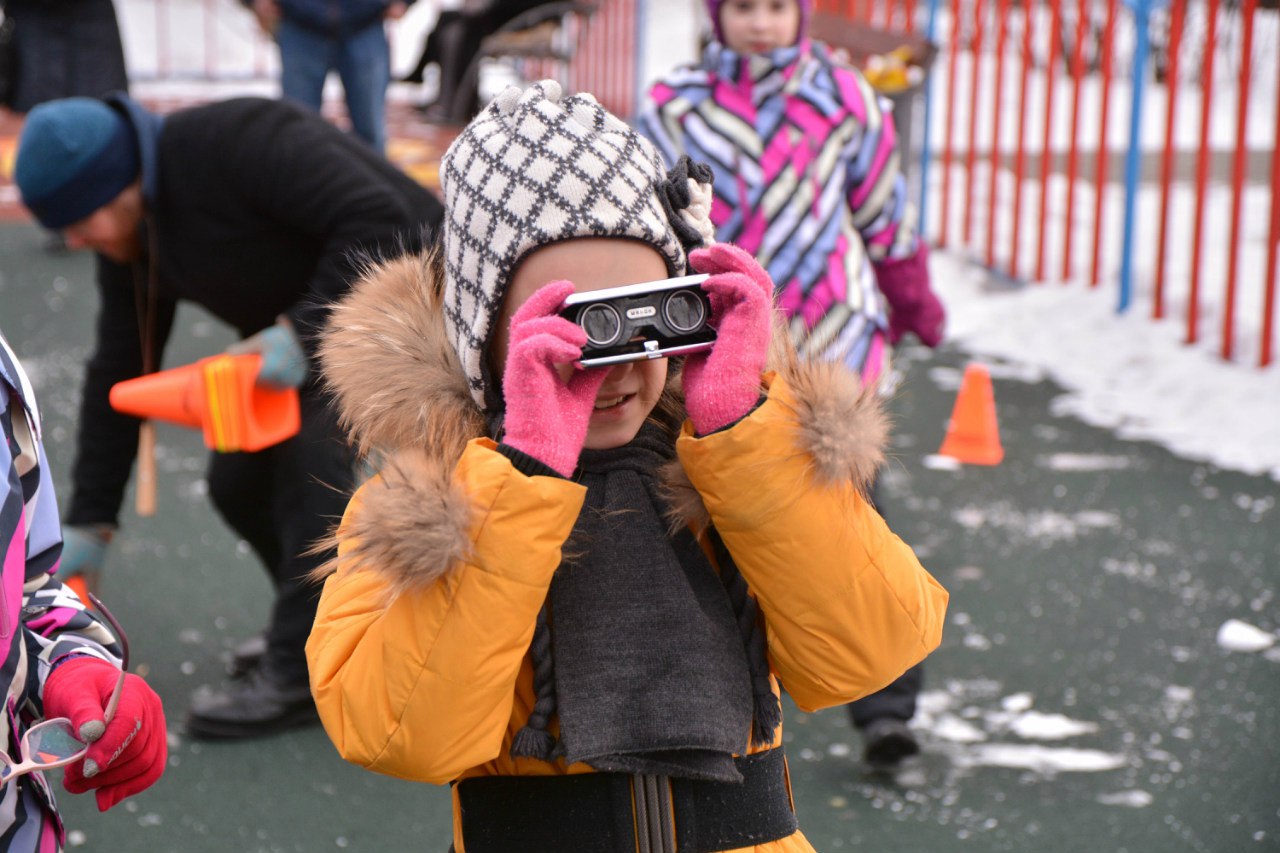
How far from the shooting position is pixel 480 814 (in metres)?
1.83

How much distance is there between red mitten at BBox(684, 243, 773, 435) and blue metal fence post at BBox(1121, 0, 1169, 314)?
5675mm

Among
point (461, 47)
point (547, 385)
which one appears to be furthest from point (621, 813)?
point (461, 47)

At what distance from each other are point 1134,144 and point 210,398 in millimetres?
5058

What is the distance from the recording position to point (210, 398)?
3309 mm

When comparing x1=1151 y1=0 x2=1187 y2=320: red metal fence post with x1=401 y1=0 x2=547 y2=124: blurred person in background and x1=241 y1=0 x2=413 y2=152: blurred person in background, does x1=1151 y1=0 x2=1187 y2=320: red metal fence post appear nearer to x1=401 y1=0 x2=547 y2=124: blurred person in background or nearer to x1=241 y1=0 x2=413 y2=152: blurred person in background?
x1=241 y1=0 x2=413 y2=152: blurred person in background

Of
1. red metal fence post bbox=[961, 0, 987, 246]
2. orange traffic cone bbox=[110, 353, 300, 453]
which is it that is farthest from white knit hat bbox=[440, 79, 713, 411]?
red metal fence post bbox=[961, 0, 987, 246]

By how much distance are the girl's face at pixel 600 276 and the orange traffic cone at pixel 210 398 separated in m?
1.70

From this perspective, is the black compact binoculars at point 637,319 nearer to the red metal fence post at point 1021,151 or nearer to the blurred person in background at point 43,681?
the blurred person in background at point 43,681

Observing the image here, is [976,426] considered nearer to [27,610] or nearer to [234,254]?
[234,254]

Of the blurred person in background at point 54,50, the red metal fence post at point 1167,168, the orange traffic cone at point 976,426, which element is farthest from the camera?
the blurred person in background at point 54,50

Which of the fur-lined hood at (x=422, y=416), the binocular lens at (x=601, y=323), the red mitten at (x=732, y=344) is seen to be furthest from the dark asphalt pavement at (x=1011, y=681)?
the binocular lens at (x=601, y=323)

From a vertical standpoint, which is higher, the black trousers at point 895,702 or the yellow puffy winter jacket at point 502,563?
the yellow puffy winter jacket at point 502,563

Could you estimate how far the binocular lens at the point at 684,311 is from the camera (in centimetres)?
165

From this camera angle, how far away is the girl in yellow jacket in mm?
1638
